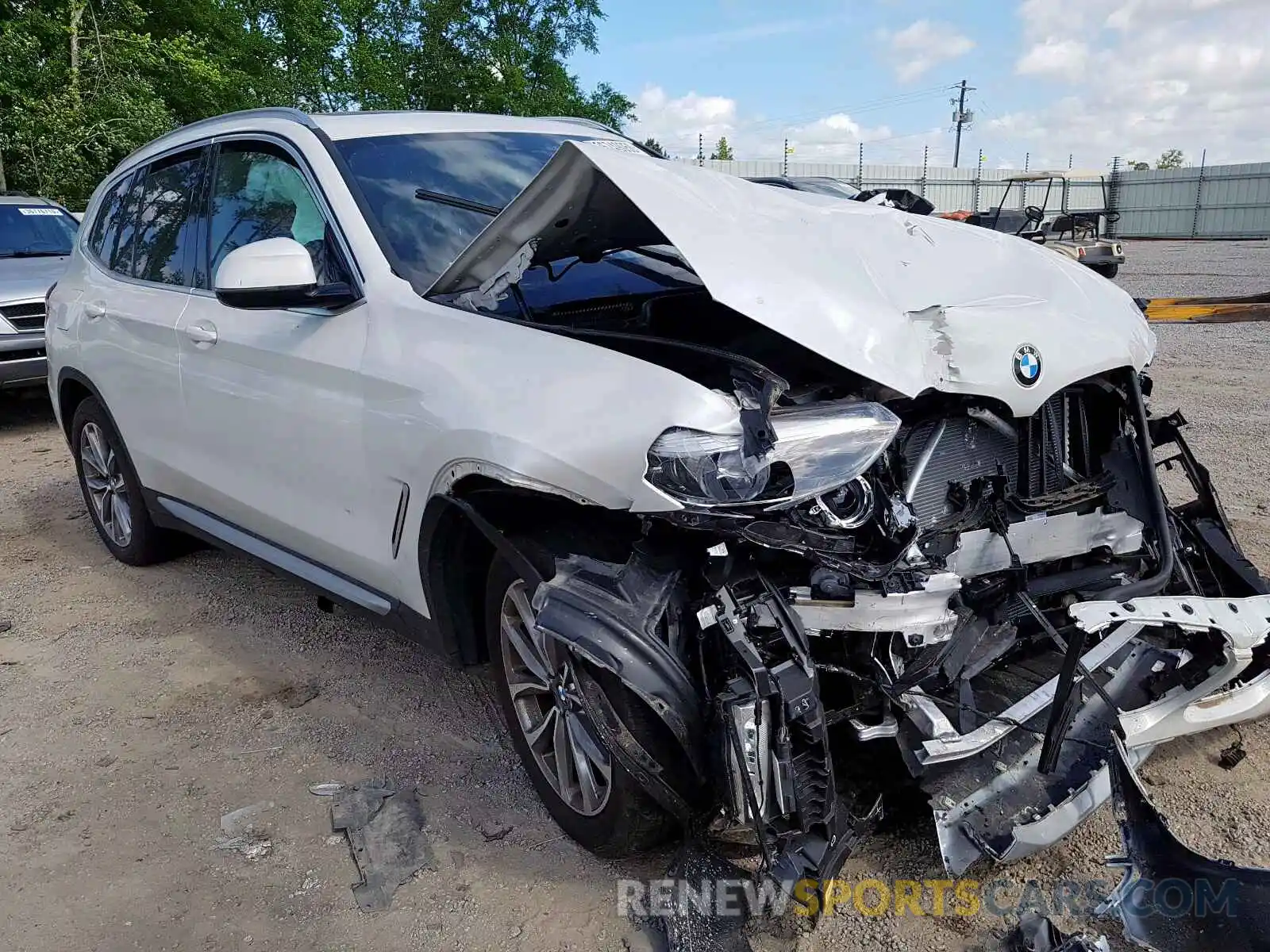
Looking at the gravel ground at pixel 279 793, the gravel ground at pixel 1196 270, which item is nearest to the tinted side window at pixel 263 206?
the gravel ground at pixel 279 793

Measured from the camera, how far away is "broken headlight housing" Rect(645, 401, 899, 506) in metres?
2.07

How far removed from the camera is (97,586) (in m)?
4.74

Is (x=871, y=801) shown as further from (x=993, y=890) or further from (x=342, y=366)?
(x=342, y=366)

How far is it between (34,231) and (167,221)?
6552 millimetres

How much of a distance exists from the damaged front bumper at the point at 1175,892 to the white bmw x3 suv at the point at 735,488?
0.42 ft

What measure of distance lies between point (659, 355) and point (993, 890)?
156 cm

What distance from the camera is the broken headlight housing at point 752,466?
2070mm

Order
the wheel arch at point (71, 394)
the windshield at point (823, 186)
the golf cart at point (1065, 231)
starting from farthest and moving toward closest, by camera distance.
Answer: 1. the golf cart at point (1065, 231)
2. the windshield at point (823, 186)
3. the wheel arch at point (71, 394)

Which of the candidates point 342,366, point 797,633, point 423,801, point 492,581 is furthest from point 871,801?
point 342,366

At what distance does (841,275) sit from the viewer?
240 centimetres

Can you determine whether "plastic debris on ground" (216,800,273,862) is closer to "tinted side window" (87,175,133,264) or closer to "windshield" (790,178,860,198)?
"tinted side window" (87,175,133,264)

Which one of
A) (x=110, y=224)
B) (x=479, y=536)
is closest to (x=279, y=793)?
(x=479, y=536)

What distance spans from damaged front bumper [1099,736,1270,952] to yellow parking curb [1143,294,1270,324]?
8965 millimetres

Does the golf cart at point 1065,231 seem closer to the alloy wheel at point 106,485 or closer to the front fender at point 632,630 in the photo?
the alloy wheel at point 106,485
